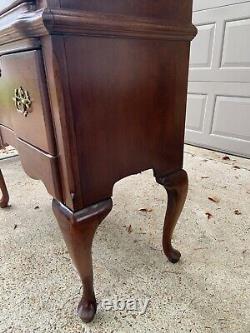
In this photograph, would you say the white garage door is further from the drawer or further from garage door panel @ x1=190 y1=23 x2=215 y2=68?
the drawer

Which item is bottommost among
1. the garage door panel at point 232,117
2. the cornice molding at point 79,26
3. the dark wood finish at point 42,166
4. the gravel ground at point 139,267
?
the gravel ground at point 139,267

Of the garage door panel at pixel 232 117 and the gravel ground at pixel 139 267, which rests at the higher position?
the garage door panel at pixel 232 117

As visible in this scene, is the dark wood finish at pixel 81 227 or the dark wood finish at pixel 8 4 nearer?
the dark wood finish at pixel 8 4

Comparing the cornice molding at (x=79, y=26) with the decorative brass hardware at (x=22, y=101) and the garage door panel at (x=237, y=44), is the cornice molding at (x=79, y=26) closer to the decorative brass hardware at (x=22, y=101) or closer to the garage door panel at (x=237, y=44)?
the decorative brass hardware at (x=22, y=101)

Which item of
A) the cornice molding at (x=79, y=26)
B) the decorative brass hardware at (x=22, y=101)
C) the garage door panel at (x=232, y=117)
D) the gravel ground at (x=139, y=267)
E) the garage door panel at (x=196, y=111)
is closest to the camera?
the cornice molding at (x=79, y=26)

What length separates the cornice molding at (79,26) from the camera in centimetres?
45

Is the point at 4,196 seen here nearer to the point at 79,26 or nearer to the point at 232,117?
the point at 79,26

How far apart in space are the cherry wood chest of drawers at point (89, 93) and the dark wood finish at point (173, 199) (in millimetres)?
71

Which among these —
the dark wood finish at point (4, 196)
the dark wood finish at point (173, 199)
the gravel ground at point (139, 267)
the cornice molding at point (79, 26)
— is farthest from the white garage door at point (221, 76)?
the dark wood finish at point (4, 196)

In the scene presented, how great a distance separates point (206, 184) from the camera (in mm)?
1637

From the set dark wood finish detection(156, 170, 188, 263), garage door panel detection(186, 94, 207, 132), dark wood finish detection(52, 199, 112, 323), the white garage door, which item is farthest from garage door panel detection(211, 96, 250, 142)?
dark wood finish detection(52, 199, 112, 323)

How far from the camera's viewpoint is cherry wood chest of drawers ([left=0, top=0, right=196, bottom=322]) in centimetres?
50

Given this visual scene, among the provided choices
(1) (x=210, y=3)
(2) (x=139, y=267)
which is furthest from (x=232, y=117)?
(2) (x=139, y=267)

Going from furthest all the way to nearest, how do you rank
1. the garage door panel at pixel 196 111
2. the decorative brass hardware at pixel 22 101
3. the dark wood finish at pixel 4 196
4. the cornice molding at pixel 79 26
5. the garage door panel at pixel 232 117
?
the garage door panel at pixel 196 111, the garage door panel at pixel 232 117, the dark wood finish at pixel 4 196, the decorative brass hardware at pixel 22 101, the cornice molding at pixel 79 26
